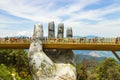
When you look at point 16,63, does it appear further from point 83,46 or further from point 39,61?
point 83,46

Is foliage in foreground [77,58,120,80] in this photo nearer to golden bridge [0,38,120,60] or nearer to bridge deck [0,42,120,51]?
golden bridge [0,38,120,60]

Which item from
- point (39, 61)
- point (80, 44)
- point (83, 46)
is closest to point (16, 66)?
point (39, 61)

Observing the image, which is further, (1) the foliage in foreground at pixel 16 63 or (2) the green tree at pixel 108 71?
(2) the green tree at pixel 108 71

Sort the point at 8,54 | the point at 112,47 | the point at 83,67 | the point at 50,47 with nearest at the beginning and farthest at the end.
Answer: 1. the point at 112,47
2. the point at 50,47
3. the point at 8,54
4. the point at 83,67

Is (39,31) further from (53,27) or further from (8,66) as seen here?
(8,66)

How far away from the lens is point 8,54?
154 feet

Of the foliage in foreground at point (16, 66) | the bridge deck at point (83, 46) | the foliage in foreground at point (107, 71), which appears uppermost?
the bridge deck at point (83, 46)

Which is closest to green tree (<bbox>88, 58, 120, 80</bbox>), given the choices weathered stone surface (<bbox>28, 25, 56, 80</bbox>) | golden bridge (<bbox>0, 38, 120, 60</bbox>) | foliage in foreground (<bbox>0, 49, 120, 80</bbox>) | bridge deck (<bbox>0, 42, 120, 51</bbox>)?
foliage in foreground (<bbox>0, 49, 120, 80</bbox>)

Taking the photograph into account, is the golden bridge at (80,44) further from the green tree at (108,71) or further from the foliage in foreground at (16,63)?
the green tree at (108,71)

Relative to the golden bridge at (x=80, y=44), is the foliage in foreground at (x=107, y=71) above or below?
below

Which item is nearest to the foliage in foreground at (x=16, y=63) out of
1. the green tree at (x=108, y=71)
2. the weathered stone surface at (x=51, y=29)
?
the weathered stone surface at (x=51, y=29)

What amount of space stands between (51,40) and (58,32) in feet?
5.03

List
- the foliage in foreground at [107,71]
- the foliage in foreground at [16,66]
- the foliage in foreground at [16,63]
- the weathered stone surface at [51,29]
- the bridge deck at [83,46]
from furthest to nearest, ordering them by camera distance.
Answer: the foliage in foreground at [107,71], the foliage in foreground at [16,63], the foliage in foreground at [16,66], the weathered stone surface at [51,29], the bridge deck at [83,46]

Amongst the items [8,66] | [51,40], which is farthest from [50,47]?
[8,66]
